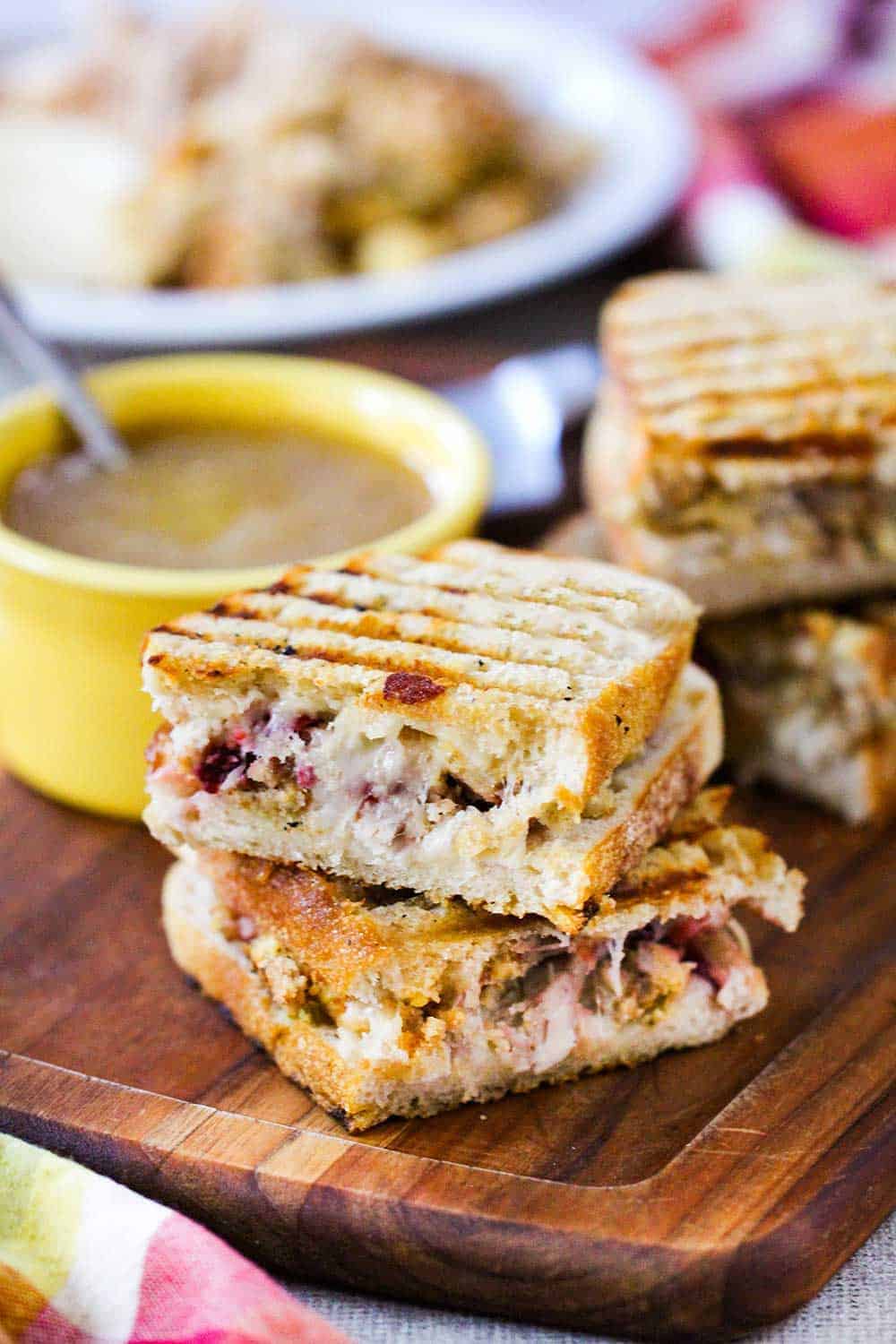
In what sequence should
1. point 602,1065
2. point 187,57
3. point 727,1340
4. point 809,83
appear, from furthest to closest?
point 809,83, point 187,57, point 602,1065, point 727,1340

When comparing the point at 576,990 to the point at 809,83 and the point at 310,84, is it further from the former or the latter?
the point at 809,83

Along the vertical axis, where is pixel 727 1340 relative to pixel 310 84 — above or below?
below

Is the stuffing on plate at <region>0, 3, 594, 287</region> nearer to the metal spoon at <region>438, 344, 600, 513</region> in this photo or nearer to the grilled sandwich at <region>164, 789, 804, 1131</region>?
the metal spoon at <region>438, 344, 600, 513</region>

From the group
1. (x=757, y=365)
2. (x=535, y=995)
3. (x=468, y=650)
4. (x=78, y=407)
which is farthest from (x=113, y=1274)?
(x=757, y=365)

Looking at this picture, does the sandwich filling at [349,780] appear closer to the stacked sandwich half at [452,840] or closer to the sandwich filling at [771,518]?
the stacked sandwich half at [452,840]

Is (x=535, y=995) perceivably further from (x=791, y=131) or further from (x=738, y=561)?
(x=791, y=131)

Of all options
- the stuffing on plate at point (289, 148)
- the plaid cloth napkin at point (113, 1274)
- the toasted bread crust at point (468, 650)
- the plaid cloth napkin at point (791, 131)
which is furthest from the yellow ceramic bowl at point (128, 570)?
the plaid cloth napkin at point (791, 131)

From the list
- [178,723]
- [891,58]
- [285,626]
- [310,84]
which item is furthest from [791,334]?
[891,58]
